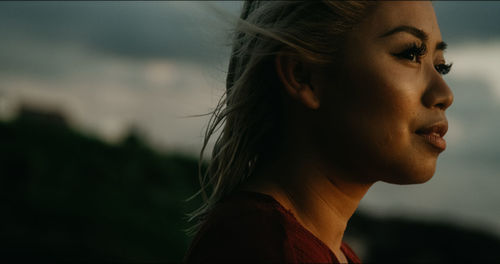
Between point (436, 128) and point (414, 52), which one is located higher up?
point (414, 52)

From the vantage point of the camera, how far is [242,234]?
161 centimetres

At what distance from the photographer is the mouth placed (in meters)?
1.84

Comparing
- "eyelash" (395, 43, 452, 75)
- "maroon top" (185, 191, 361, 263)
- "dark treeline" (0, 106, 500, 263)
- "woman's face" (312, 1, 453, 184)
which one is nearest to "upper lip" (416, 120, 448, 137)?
"woman's face" (312, 1, 453, 184)

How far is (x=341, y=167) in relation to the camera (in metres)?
1.91

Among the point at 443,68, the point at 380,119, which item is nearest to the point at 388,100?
the point at 380,119

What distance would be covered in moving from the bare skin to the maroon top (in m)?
0.16

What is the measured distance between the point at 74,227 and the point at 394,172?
729cm

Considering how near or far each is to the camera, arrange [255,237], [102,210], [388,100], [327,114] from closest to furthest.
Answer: [255,237]
[388,100]
[327,114]
[102,210]

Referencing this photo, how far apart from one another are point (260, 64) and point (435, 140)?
0.76 meters

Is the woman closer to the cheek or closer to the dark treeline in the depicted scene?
the cheek

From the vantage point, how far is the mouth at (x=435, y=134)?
1838mm

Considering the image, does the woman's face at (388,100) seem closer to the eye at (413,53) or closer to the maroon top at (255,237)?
the eye at (413,53)

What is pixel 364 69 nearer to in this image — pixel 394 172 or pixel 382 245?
pixel 394 172

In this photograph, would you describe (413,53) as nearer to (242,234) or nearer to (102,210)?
(242,234)
